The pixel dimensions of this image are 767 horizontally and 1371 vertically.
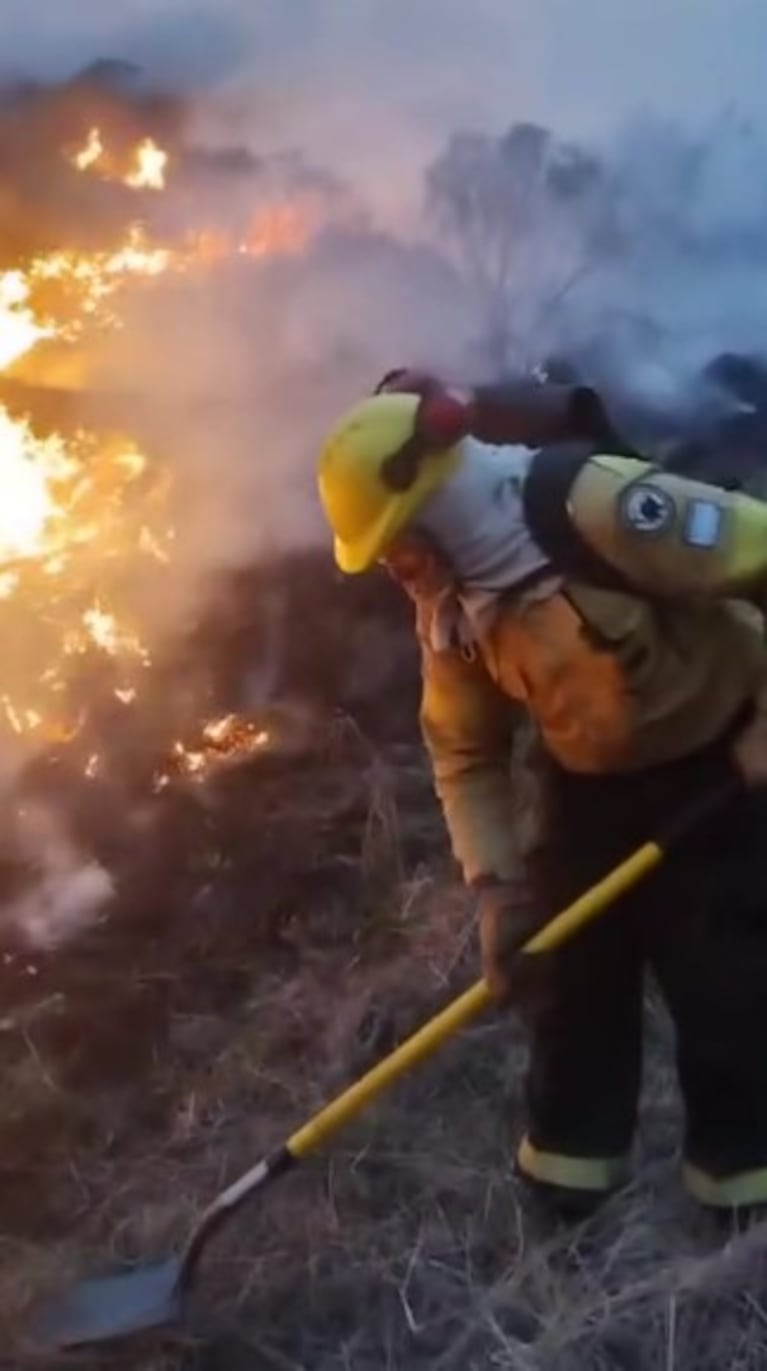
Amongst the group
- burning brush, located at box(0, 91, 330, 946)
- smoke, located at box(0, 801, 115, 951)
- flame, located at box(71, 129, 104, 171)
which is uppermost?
flame, located at box(71, 129, 104, 171)

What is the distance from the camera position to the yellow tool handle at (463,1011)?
10.2ft

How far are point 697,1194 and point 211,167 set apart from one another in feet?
7.46

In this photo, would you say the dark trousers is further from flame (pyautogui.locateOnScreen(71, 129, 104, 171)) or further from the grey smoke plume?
flame (pyautogui.locateOnScreen(71, 129, 104, 171))

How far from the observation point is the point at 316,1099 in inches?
156

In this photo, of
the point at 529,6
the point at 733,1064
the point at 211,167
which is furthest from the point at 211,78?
the point at 733,1064

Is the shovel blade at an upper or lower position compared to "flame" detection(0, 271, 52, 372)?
lower

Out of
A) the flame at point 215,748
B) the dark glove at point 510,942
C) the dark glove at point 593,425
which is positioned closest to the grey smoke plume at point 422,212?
the flame at point 215,748

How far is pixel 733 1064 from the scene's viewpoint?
3270 millimetres

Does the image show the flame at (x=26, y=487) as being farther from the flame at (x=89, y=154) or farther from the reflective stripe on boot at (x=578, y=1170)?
the reflective stripe on boot at (x=578, y=1170)

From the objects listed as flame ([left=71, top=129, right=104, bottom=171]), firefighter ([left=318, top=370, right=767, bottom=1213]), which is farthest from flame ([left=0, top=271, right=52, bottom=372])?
firefighter ([left=318, top=370, right=767, bottom=1213])

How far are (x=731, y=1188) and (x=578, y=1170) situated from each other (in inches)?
8.9

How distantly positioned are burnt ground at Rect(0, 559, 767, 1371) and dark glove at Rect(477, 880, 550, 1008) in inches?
17.6

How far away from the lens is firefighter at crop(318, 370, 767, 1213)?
115 inches

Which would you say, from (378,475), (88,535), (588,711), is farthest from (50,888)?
(378,475)
